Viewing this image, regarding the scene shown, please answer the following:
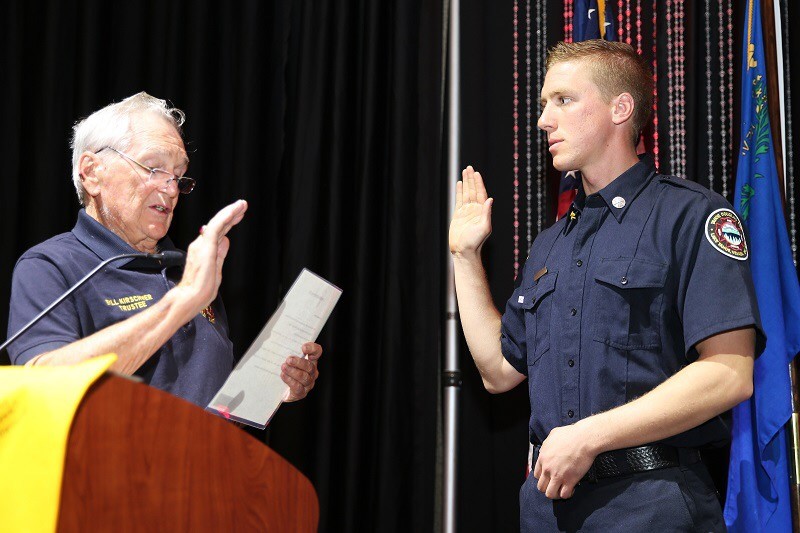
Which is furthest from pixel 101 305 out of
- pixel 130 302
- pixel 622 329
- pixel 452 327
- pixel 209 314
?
pixel 452 327

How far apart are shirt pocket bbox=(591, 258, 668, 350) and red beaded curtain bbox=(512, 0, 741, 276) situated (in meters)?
1.21

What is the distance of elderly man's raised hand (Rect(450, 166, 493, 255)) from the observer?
7.39 feet

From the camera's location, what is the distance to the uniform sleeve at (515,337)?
2.13 metres

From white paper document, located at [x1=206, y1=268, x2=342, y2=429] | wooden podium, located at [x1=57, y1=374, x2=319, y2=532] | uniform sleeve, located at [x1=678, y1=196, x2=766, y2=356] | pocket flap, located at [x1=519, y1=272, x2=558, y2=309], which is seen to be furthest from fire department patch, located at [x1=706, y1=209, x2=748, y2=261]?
wooden podium, located at [x1=57, y1=374, x2=319, y2=532]

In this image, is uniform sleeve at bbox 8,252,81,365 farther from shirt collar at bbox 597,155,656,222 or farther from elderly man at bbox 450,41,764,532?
shirt collar at bbox 597,155,656,222

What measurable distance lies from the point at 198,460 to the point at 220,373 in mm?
823

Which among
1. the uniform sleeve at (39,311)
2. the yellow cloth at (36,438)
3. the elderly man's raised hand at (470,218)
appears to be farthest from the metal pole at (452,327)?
the yellow cloth at (36,438)

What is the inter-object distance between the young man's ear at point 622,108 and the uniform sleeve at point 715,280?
360 millimetres

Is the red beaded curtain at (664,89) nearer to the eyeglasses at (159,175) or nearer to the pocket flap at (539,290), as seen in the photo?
the pocket flap at (539,290)

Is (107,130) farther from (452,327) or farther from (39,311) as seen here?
(452,327)

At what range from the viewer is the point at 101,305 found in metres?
1.79

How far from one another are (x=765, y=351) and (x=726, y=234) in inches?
39.3

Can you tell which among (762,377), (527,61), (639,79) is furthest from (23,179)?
(762,377)

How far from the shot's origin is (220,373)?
195 centimetres
